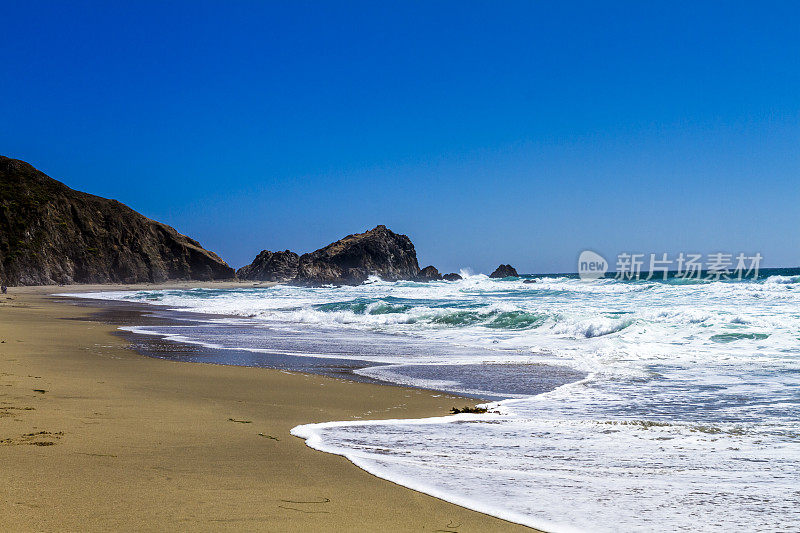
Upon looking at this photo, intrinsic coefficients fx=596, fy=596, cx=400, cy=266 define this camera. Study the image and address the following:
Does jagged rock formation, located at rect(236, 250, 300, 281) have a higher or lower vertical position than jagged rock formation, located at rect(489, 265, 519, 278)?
lower

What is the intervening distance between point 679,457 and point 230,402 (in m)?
4.16

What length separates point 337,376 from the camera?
8391 mm

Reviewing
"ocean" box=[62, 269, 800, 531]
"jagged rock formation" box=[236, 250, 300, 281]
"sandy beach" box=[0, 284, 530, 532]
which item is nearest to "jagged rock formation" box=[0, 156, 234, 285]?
"jagged rock formation" box=[236, 250, 300, 281]

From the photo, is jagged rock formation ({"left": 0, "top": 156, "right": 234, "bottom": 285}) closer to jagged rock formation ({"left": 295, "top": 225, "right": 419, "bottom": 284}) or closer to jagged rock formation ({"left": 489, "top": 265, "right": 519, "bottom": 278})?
jagged rock formation ({"left": 295, "top": 225, "right": 419, "bottom": 284})

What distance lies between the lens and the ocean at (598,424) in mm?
3176

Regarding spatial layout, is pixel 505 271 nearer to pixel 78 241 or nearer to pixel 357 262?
pixel 357 262

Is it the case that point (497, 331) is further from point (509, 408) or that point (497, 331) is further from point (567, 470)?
point (567, 470)

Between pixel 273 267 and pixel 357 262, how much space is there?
14.3 metres

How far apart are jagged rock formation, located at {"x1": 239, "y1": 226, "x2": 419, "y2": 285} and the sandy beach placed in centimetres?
8440

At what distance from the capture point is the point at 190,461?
3.59m

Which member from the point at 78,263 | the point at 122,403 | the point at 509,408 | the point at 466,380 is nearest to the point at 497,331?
the point at 466,380

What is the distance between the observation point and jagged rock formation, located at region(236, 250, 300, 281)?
321ft

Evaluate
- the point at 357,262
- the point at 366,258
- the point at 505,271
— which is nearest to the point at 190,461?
the point at 357,262

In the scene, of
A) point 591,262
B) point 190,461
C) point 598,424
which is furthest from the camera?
point 591,262
